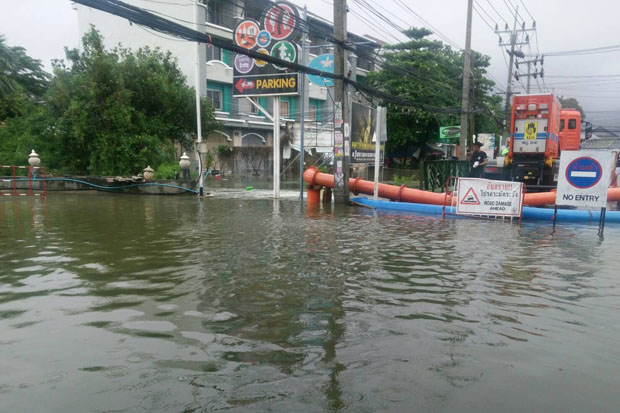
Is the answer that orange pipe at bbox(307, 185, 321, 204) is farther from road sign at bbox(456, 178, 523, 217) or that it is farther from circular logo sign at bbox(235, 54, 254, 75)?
road sign at bbox(456, 178, 523, 217)

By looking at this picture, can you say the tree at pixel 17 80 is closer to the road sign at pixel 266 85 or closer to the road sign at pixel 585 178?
the road sign at pixel 266 85

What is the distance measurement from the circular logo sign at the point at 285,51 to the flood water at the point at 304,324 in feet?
28.1

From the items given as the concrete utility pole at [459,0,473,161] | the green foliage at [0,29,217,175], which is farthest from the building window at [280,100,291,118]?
the concrete utility pole at [459,0,473,161]

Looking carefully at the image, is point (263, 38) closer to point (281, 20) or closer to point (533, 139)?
point (281, 20)

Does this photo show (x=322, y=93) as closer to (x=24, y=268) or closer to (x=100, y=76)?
(x=100, y=76)

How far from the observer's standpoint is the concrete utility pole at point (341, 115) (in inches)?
620

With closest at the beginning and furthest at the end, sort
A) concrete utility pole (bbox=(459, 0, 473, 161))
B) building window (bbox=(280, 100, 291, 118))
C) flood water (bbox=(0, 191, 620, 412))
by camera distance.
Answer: flood water (bbox=(0, 191, 620, 412))
concrete utility pole (bbox=(459, 0, 473, 161))
building window (bbox=(280, 100, 291, 118))

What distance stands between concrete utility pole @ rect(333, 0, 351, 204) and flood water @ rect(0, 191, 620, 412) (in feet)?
24.9

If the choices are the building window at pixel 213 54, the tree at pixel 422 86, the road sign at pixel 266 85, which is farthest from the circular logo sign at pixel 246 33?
the tree at pixel 422 86

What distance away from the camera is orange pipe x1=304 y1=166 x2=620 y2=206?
13.9 meters

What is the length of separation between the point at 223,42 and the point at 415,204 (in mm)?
7467

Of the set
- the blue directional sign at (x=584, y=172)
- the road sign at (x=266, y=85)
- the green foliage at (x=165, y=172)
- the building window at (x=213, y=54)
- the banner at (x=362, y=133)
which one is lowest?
the green foliage at (x=165, y=172)

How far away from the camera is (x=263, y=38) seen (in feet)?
52.9

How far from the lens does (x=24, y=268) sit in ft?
21.5
